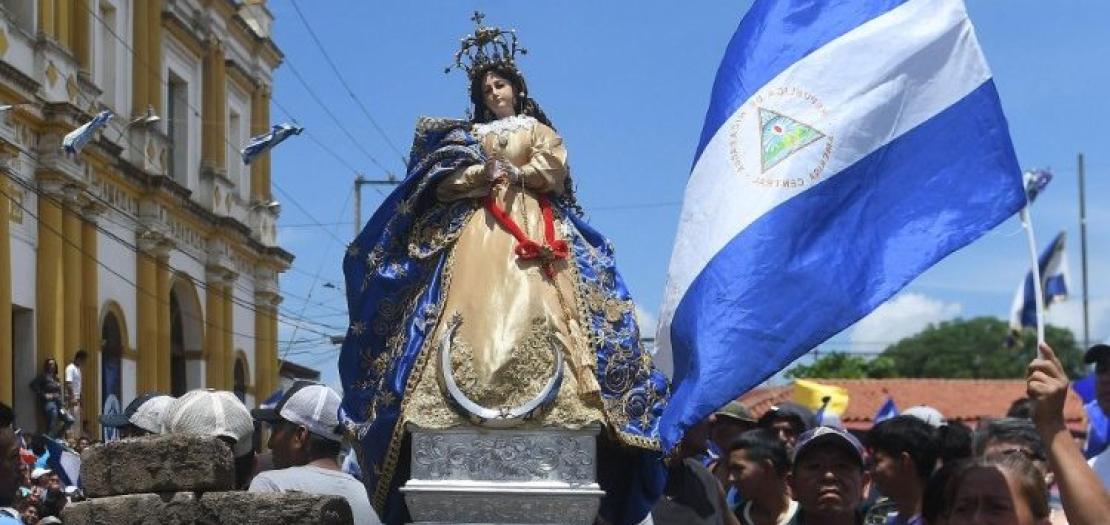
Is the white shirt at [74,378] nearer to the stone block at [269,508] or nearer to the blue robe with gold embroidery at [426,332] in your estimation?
the blue robe with gold embroidery at [426,332]

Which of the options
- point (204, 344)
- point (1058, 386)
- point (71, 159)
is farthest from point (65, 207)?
point (1058, 386)

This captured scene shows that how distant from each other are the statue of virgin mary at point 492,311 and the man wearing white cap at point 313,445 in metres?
0.13

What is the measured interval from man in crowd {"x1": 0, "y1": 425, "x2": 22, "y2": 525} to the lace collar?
2.25 m

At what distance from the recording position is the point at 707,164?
6.91 m

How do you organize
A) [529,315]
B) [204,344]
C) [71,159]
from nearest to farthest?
[529,315]
[71,159]
[204,344]

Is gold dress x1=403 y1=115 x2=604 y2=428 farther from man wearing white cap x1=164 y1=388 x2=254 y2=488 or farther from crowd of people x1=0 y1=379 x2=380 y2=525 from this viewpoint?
man wearing white cap x1=164 y1=388 x2=254 y2=488

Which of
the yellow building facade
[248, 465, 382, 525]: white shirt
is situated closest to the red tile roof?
the yellow building facade

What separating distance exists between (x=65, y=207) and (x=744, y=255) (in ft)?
73.7

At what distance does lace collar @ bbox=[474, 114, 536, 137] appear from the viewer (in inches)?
306

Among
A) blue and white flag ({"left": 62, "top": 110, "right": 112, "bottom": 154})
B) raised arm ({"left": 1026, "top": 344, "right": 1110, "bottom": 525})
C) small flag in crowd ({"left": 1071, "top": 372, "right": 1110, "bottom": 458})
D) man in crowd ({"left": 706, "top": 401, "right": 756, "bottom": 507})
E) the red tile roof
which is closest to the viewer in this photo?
raised arm ({"left": 1026, "top": 344, "right": 1110, "bottom": 525})

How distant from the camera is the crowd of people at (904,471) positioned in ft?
15.5

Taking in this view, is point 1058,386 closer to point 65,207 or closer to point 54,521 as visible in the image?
point 54,521

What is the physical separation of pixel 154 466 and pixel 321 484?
3.35 feet

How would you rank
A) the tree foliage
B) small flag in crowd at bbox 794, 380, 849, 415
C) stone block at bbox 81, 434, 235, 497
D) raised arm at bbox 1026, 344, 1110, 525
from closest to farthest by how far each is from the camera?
raised arm at bbox 1026, 344, 1110, 525, stone block at bbox 81, 434, 235, 497, small flag in crowd at bbox 794, 380, 849, 415, the tree foliage
